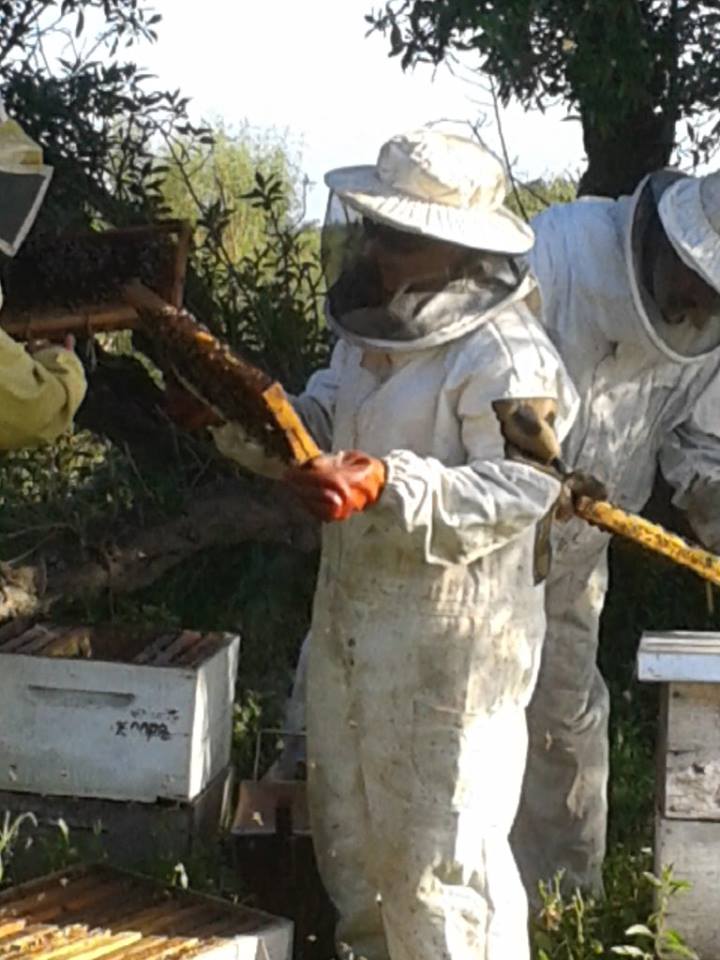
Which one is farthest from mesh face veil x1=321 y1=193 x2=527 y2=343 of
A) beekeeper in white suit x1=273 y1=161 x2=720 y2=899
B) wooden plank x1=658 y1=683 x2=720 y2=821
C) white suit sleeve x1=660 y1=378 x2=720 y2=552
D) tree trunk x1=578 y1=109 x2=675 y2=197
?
tree trunk x1=578 y1=109 x2=675 y2=197

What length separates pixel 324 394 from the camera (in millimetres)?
2943

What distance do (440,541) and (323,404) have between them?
21.2 inches

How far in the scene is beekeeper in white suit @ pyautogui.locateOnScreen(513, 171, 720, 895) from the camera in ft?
9.84

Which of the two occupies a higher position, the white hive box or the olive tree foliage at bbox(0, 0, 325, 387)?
the olive tree foliage at bbox(0, 0, 325, 387)

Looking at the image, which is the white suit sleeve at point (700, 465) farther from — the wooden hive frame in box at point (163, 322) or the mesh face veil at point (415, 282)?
the wooden hive frame in box at point (163, 322)

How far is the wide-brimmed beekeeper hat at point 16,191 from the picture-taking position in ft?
8.48

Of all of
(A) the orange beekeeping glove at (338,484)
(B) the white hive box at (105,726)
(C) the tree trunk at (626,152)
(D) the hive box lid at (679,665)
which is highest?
(C) the tree trunk at (626,152)

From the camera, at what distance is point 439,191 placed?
2.54 meters

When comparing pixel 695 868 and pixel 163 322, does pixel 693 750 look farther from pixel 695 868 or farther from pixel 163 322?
pixel 163 322

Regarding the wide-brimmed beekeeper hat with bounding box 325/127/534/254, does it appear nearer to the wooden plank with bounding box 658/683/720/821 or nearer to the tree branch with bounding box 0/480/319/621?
the wooden plank with bounding box 658/683/720/821

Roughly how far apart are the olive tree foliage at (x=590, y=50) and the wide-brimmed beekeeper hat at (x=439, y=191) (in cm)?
99

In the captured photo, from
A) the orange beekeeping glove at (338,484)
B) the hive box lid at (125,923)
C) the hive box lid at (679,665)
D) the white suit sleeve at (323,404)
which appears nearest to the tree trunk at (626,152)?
the white suit sleeve at (323,404)

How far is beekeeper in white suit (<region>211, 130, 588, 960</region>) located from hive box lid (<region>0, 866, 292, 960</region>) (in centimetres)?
25

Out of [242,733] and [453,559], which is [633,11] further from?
[242,733]
